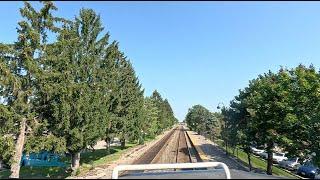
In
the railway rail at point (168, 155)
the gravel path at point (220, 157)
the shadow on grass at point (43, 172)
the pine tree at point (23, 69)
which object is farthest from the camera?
the railway rail at point (168, 155)

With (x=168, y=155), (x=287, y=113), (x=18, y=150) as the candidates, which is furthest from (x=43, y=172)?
(x=287, y=113)

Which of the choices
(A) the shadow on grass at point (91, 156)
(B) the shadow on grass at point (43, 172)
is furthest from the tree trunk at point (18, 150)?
(A) the shadow on grass at point (91, 156)

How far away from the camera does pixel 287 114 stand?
2817 cm

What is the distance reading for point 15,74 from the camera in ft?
80.5

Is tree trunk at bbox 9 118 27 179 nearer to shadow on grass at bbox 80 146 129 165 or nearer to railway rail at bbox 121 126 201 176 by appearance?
shadow on grass at bbox 80 146 129 165

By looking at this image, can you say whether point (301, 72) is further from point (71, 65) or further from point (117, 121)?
point (117, 121)

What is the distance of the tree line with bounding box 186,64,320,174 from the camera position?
26922 mm

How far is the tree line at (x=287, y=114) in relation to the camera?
88.3 ft

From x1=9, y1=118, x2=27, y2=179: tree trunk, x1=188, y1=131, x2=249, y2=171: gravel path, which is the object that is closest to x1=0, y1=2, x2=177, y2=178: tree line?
x1=9, y1=118, x2=27, y2=179: tree trunk

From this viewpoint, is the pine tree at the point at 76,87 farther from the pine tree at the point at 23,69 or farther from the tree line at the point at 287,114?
the tree line at the point at 287,114

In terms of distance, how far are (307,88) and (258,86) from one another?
7.20m

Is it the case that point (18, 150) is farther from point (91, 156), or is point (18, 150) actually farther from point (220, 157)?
point (220, 157)

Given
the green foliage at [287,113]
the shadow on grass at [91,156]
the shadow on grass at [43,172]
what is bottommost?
the shadow on grass at [43,172]

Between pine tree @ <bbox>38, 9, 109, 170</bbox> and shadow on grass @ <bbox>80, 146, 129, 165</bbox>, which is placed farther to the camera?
shadow on grass @ <bbox>80, 146, 129, 165</bbox>
